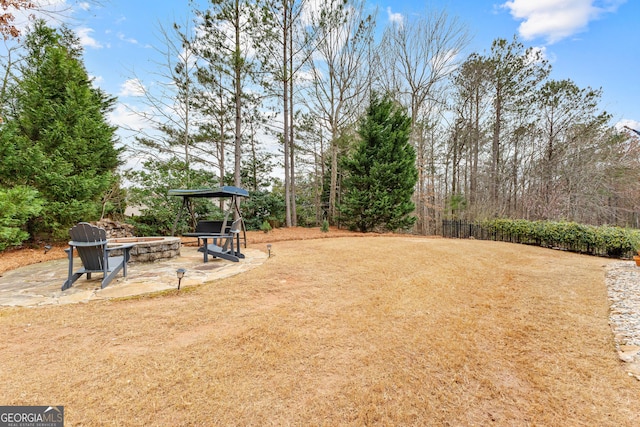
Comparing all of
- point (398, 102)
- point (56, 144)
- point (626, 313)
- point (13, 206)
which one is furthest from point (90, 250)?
point (398, 102)

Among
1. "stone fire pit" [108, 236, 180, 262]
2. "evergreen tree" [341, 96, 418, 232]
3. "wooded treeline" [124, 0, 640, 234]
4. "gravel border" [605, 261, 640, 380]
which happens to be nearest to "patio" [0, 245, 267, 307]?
"stone fire pit" [108, 236, 180, 262]

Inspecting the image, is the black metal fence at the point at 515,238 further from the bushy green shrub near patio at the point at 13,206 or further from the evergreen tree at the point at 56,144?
the bushy green shrub near patio at the point at 13,206

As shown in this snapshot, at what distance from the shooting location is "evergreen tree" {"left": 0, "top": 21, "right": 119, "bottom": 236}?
5.78 metres

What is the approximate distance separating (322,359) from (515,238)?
10.5 metres

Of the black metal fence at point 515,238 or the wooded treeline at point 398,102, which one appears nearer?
the black metal fence at point 515,238

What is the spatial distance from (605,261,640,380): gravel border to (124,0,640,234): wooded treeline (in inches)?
352

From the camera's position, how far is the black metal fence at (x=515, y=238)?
7.24 m

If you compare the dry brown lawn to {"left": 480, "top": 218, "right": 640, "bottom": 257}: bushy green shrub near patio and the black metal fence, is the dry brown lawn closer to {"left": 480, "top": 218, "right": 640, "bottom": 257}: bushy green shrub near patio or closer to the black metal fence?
{"left": 480, "top": 218, "right": 640, "bottom": 257}: bushy green shrub near patio

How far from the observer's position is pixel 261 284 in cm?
386

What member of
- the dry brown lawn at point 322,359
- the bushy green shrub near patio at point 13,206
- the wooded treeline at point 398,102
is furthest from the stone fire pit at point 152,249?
the wooded treeline at point 398,102

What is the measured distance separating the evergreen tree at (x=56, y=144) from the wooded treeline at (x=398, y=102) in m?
3.64

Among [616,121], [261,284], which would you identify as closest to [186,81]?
[261,284]

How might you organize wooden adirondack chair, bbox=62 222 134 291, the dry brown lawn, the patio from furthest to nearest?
wooden adirondack chair, bbox=62 222 134 291 → the patio → the dry brown lawn

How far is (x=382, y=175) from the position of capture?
1130cm
